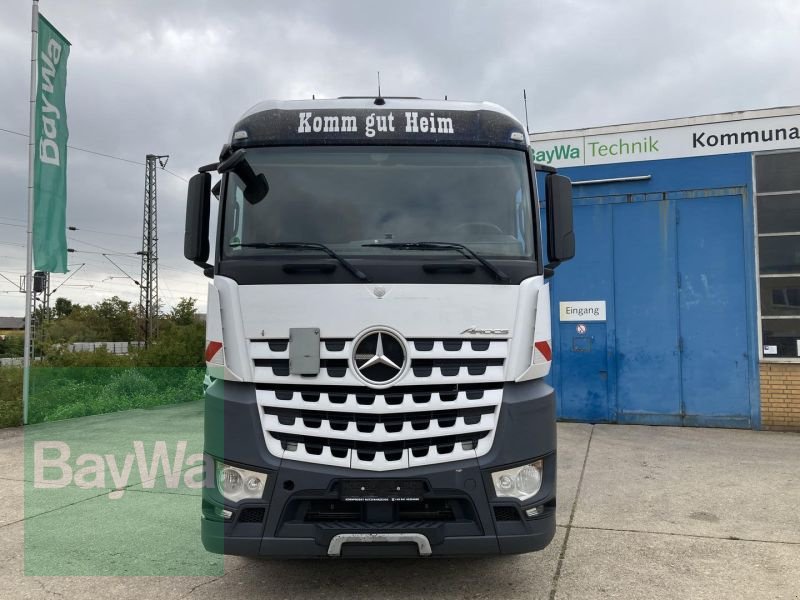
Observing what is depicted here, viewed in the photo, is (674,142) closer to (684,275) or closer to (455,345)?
(684,275)

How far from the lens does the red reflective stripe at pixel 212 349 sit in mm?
3660

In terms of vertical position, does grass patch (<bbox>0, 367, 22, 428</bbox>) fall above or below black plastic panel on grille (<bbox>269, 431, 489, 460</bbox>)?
below

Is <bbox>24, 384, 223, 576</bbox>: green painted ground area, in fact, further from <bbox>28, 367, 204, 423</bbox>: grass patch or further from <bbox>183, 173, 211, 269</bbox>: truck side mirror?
<bbox>183, 173, 211, 269</bbox>: truck side mirror

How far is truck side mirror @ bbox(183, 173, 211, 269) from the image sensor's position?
412 centimetres

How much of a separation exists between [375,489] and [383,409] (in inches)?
16.7

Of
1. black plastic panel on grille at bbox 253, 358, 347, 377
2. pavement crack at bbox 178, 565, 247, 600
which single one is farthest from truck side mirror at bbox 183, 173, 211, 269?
pavement crack at bbox 178, 565, 247, 600

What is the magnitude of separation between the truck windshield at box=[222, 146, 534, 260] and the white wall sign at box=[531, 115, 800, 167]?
272 inches

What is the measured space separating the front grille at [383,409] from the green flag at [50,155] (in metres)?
8.52

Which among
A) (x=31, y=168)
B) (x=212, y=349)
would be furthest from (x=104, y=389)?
(x=212, y=349)

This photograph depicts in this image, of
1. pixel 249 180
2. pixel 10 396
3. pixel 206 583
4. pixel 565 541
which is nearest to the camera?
pixel 249 180

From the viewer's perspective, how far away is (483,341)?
3.56m

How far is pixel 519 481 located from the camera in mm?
3514

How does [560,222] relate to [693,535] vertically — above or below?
above

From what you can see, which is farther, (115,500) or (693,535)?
(115,500)
